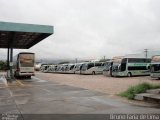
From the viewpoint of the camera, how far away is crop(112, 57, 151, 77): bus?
1524 inches

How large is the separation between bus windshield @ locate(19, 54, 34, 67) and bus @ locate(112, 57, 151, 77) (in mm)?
11592

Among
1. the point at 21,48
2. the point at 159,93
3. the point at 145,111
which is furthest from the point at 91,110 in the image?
the point at 21,48

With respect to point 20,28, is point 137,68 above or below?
below

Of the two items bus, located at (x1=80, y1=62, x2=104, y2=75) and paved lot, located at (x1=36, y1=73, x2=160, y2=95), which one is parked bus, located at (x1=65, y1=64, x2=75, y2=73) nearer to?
bus, located at (x1=80, y1=62, x2=104, y2=75)

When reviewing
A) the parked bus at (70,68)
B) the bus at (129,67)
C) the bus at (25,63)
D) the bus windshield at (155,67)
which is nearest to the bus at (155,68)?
the bus windshield at (155,67)

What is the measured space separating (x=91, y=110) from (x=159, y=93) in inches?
181

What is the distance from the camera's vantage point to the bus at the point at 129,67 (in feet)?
127

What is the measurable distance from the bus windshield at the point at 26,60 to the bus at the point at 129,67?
11.6 meters

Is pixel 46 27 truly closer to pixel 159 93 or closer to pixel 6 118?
pixel 159 93

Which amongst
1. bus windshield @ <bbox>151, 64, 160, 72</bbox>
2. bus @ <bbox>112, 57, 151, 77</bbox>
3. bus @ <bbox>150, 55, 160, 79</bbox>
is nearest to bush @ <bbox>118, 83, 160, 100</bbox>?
bus @ <bbox>150, 55, 160, 79</bbox>

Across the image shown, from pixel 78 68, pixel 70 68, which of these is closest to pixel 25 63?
pixel 78 68

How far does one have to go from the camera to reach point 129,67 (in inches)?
1539

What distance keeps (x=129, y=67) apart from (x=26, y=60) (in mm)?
14065

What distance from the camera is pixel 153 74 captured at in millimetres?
33125
